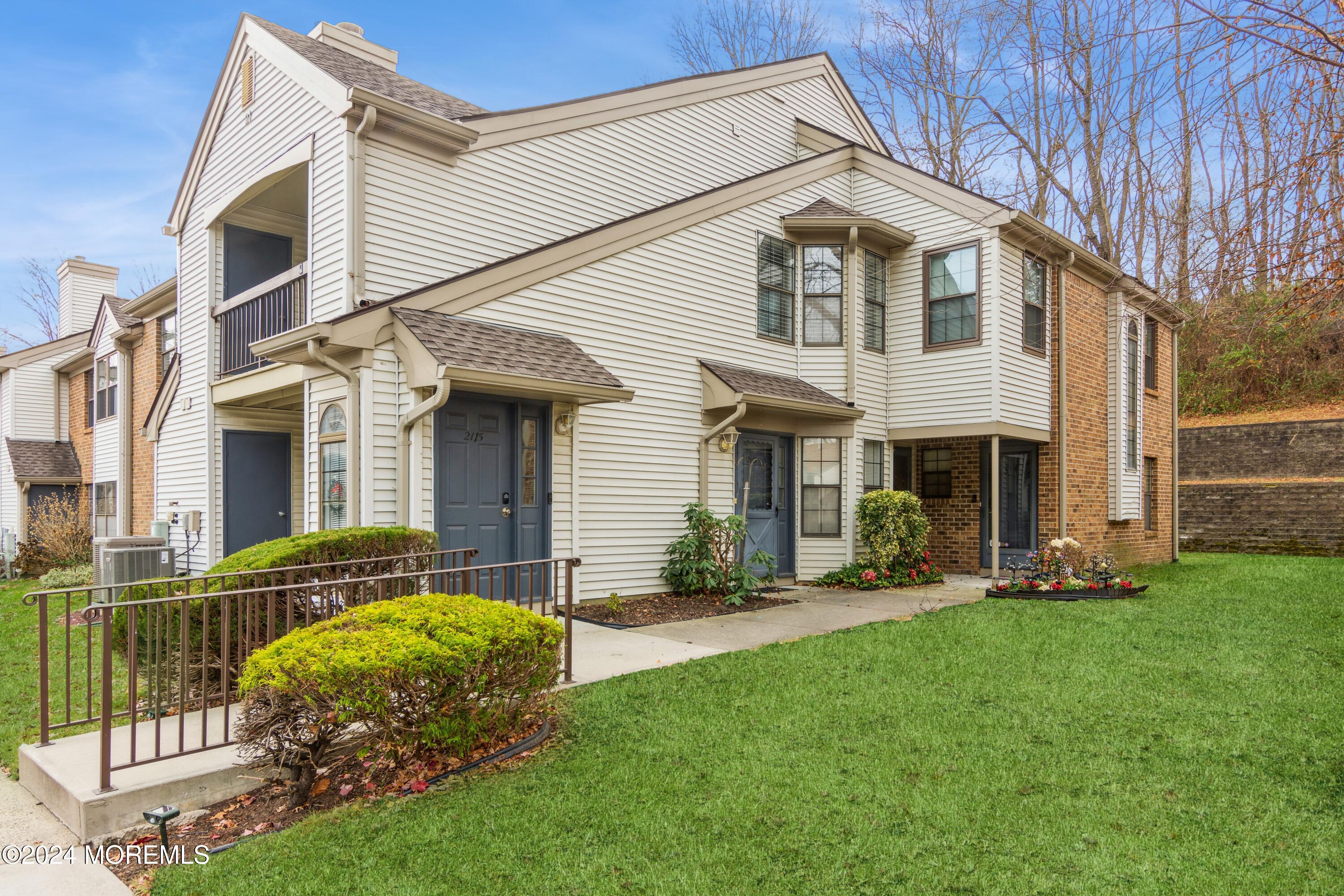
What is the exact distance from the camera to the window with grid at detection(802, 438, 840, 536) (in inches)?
467

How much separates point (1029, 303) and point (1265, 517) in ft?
33.0

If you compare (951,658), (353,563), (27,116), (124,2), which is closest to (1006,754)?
(951,658)

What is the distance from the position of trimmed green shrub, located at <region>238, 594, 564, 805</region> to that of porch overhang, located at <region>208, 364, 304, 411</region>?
5.40 m

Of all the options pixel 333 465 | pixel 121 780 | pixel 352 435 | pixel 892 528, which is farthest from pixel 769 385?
pixel 121 780

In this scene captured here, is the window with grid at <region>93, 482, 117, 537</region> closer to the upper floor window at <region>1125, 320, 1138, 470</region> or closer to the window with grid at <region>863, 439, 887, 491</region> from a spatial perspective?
the window with grid at <region>863, 439, 887, 491</region>

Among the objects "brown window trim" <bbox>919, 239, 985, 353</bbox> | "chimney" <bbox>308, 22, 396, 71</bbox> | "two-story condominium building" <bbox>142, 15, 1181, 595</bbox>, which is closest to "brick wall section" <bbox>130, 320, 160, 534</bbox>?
"two-story condominium building" <bbox>142, 15, 1181, 595</bbox>

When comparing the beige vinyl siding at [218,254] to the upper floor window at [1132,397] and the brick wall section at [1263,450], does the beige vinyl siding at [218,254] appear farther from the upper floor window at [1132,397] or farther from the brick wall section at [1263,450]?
the brick wall section at [1263,450]

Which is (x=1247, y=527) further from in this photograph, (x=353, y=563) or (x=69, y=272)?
(x=69, y=272)

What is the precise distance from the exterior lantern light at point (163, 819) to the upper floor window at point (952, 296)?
11.1m

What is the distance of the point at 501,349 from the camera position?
26.2 feet

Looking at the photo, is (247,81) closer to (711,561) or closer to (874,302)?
(711,561)

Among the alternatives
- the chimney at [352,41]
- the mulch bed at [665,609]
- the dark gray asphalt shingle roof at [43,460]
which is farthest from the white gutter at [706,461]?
the dark gray asphalt shingle roof at [43,460]

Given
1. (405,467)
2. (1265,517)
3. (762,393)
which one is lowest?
(1265,517)

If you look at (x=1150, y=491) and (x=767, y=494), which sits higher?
(x=767, y=494)
